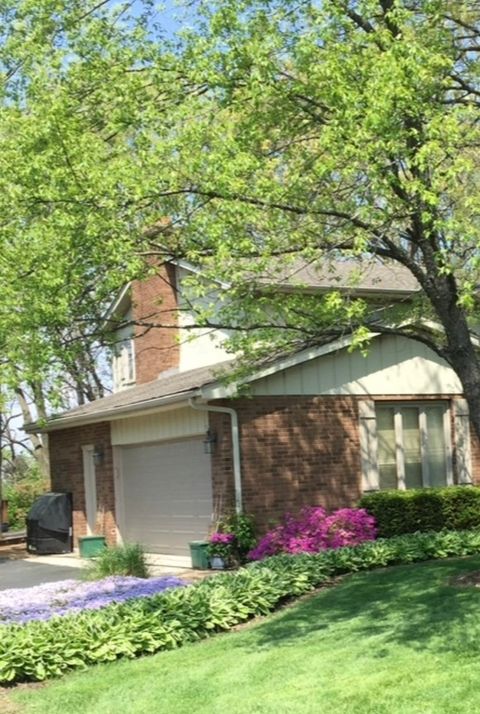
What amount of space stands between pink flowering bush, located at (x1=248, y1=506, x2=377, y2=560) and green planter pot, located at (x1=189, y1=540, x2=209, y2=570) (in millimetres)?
930

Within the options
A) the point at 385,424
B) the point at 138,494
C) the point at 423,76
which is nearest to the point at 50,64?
the point at 423,76

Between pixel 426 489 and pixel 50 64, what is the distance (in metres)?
10.2

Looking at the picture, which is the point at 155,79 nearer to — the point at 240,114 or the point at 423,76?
the point at 240,114

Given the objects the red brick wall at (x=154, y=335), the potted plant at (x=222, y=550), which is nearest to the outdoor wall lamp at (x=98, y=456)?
the red brick wall at (x=154, y=335)

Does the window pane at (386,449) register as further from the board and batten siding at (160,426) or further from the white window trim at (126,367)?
the white window trim at (126,367)

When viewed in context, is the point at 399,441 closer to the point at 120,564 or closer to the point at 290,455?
the point at 290,455

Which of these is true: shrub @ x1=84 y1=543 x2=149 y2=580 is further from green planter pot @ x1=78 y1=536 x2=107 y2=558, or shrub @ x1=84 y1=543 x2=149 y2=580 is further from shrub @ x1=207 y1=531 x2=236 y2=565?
green planter pot @ x1=78 y1=536 x2=107 y2=558

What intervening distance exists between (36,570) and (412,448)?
7790mm

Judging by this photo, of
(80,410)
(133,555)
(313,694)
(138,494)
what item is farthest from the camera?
(80,410)

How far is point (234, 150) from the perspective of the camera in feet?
30.8

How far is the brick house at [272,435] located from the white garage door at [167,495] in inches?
1.2

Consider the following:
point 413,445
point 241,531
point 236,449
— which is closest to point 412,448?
point 413,445

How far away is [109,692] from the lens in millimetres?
7738

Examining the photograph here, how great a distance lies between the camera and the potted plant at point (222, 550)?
1512 cm
